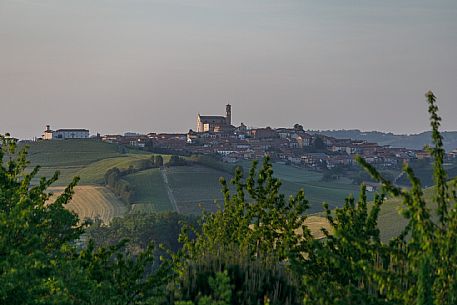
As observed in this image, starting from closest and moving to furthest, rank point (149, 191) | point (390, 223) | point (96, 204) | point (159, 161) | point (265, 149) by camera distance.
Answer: point (390, 223)
point (96, 204)
point (149, 191)
point (159, 161)
point (265, 149)

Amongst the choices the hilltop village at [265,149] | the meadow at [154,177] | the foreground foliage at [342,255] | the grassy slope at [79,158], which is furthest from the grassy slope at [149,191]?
the foreground foliage at [342,255]

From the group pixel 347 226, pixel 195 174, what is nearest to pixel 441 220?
pixel 347 226

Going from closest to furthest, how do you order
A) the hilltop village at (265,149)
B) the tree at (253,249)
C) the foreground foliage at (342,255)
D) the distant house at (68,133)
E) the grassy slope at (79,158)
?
the foreground foliage at (342,255) < the tree at (253,249) < the grassy slope at (79,158) < the hilltop village at (265,149) < the distant house at (68,133)

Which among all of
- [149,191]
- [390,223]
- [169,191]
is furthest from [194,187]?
[390,223]

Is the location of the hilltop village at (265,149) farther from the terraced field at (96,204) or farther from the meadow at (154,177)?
the terraced field at (96,204)

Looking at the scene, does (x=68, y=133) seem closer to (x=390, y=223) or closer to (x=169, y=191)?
(x=169, y=191)

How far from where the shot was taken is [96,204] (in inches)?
3381

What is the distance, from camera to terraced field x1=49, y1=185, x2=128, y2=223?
3206 inches

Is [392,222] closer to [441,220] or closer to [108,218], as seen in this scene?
[108,218]

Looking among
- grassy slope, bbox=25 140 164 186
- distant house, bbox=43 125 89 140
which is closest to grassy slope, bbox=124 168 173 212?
grassy slope, bbox=25 140 164 186

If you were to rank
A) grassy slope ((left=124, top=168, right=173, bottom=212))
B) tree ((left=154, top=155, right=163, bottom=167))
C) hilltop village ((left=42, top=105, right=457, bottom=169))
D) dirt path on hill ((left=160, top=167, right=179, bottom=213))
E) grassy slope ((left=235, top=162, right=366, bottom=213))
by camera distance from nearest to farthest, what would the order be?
grassy slope ((left=124, top=168, right=173, bottom=212)), dirt path on hill ((left=160, top=167, right=179, bottom=213)), grassy slope ((left=235, top=162, right=366, bottom=213)), tree ((left=154, top=155, right=163, bottom=167)), hilltop village ((left=42, top=105, right=457, bottom=169))

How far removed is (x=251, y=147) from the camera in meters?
180

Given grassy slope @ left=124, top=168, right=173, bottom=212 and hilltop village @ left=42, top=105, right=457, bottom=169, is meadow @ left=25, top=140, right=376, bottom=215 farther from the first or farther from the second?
hilltop village @ left=42, top=105, right=457, bottom=169

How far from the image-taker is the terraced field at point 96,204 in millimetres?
81438
